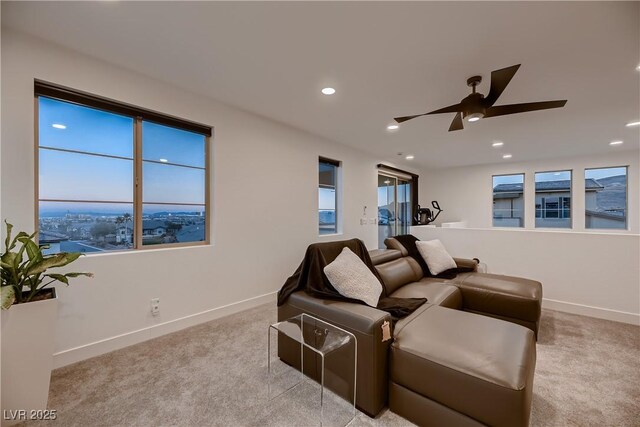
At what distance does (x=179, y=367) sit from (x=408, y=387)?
1.77 meters

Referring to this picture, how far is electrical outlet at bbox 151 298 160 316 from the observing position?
2.66 meters

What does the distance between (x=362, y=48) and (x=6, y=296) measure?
2784 mm

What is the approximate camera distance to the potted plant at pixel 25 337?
5.07 feet

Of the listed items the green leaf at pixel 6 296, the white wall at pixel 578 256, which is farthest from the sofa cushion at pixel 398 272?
the green leaf at pixel 6 296

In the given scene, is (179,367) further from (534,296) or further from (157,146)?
(534,296)

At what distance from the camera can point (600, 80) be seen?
2627 millimetres

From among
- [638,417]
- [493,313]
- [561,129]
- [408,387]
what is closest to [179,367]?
[408,387]

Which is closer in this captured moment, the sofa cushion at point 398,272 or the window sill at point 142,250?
the window sill at point 142,250

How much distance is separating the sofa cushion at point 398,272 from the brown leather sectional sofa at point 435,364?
0.54 meters

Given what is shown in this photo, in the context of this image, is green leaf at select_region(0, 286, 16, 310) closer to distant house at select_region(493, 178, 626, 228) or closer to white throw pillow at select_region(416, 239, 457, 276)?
white throw pillow at select_region(416, 239, 457, 276)

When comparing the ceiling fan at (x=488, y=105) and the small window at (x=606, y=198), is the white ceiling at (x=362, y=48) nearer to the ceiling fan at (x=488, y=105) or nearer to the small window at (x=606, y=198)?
the ceiling fan at (x=488, y=105)

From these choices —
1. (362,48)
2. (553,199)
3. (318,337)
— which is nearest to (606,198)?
(553,199)

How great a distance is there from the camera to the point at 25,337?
1.59 metres

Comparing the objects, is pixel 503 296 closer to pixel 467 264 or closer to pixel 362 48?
pixel 467 264
